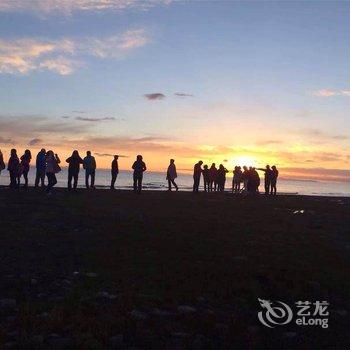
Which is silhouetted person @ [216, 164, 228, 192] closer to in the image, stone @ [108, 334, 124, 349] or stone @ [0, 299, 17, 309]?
stone @ [0, 299, 17, 309]

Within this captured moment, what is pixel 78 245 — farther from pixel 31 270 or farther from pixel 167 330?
pixel 167 330

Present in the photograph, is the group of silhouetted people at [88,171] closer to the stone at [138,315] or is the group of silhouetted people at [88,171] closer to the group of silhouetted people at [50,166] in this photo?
the group of silhouetted people at [50,166]

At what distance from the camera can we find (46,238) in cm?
1509

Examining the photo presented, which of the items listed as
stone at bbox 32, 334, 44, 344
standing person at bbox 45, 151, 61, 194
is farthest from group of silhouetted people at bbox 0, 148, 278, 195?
stone at bbox 32, 334, 44, 344

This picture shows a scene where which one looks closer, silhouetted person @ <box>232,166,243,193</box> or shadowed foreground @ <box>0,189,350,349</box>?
shadowed foreground @ <box>0,189,350,349</box>

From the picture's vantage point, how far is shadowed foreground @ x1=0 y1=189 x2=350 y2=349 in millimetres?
7957

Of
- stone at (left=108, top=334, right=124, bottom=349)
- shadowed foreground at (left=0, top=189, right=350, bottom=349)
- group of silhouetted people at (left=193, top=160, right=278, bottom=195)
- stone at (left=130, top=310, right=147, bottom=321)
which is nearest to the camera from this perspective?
stone at (left=108, top=334, right=124, bottom=349)

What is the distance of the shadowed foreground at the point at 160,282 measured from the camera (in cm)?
796

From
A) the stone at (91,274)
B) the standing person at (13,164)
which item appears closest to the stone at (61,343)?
the stone at (91,274)
